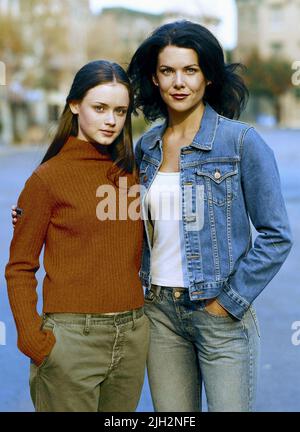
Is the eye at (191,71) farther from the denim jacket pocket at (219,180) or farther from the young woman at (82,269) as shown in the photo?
the denim jacket pocket at (219,180)

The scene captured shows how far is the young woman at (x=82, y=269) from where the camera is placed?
228 cm

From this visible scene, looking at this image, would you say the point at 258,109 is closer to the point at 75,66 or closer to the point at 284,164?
the point at 75,66

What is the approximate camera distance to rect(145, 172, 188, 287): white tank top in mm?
2424

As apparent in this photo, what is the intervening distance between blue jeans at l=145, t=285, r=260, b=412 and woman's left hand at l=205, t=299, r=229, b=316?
1cm

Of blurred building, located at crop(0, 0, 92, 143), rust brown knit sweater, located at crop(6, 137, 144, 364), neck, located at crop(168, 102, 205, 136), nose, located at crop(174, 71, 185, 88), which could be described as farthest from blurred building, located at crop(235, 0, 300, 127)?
rust brown knit sweater, located at crop(6, 137, 144, 364)

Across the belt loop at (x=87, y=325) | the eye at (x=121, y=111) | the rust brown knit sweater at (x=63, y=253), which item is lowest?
the belt loop at (x=87, y=325)

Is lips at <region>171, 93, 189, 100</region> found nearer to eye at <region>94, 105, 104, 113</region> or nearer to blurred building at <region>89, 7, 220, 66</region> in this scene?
eye at <region>94, 105, 104, 113</region>

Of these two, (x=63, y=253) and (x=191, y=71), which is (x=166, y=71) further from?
(x=63, y=253)

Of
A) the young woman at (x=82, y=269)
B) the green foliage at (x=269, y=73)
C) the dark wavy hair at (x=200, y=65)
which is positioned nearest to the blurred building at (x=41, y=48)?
the green foliage at (x=269, y=73)

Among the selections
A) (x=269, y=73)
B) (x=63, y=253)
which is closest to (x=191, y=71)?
(x=63, y=253)

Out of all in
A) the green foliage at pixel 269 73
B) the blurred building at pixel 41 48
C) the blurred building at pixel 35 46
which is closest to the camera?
the blurred building at pixel 41 48

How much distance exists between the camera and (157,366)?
251 cm

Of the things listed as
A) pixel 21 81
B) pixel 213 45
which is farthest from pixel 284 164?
pixel 21 81

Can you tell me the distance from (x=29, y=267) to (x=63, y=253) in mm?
118
